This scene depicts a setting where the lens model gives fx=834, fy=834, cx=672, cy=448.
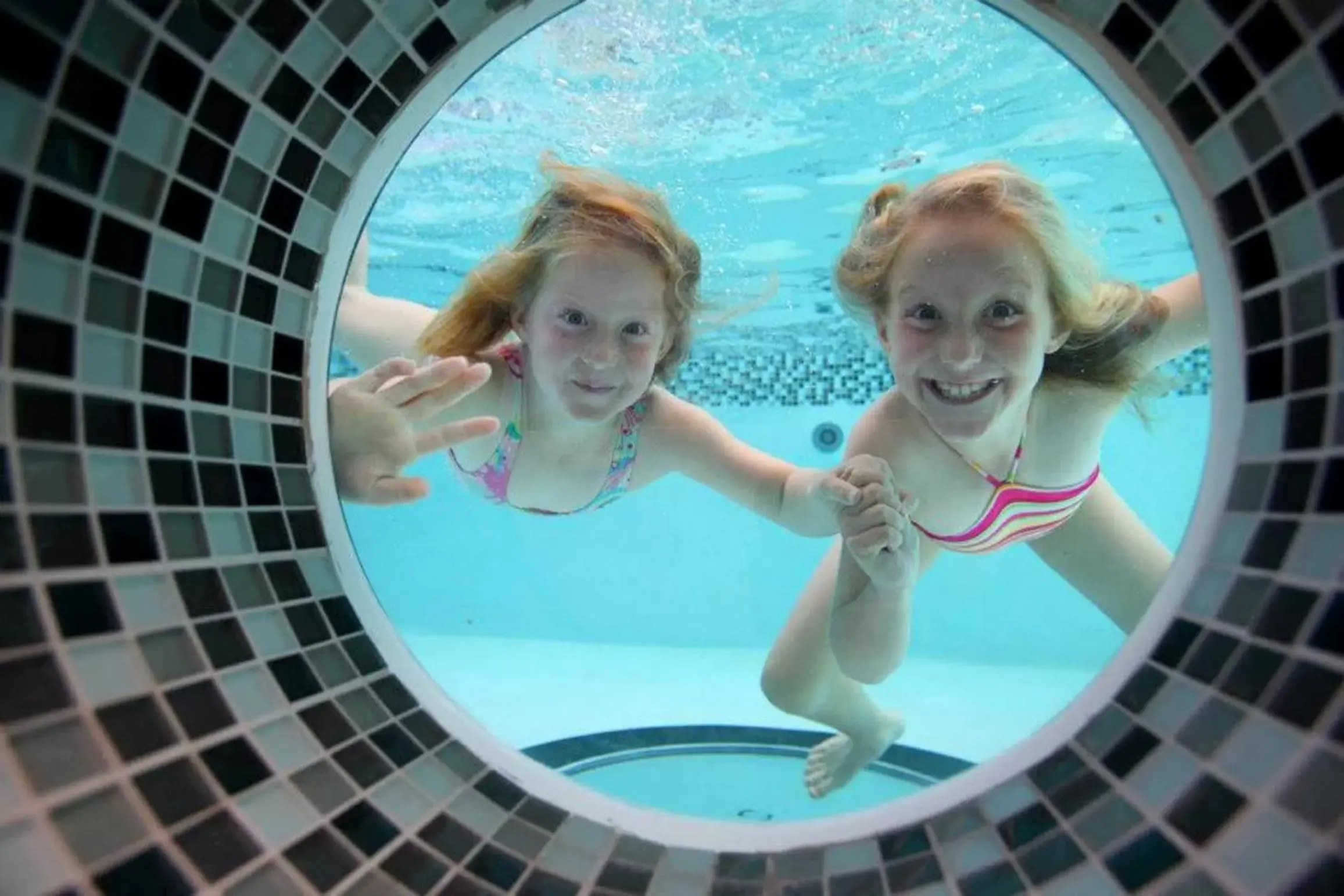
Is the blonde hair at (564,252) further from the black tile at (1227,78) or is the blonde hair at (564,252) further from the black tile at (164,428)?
the black tile at (1227,78)

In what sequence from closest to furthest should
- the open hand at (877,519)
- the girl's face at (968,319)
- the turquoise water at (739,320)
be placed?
the open hand at (877,519) < the girl's face at (968,319) < the turquoise water at (739,320)

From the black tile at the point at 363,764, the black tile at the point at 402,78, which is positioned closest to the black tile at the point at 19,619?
the black tile at the point at 363,764

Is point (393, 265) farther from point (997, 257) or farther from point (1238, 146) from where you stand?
point (1238, 146)

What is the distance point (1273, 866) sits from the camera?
2.18ft

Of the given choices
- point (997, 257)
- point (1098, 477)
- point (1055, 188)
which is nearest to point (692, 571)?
point (1055, 188)

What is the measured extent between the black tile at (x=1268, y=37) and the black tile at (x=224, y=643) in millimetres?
1150

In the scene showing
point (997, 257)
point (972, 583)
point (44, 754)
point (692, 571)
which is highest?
point (997, 257)

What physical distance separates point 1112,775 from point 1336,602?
0.27m

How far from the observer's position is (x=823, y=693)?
3.01 metres

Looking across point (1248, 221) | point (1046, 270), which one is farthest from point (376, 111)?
point (1046, 270)

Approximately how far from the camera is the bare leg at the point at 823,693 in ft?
9.59

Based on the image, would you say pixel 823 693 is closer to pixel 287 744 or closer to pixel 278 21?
pixel 287 744

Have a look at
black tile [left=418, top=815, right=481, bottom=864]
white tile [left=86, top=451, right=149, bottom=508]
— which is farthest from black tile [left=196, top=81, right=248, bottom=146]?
black tile [left=418, top=815, right=481, bottom=864]

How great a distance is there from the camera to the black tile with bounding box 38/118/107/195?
2.36ft
